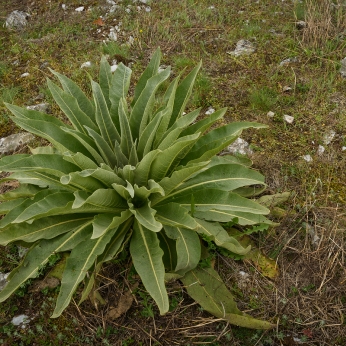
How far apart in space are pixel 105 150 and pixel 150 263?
30.5 inches

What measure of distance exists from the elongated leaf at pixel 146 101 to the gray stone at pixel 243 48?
2152 mm

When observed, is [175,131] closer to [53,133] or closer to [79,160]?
[79,160]

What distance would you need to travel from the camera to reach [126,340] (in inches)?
94.2

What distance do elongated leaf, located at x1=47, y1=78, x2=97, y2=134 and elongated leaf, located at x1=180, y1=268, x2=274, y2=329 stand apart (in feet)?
3.93

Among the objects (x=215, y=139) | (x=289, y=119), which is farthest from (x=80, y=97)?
(x=289, y=119)

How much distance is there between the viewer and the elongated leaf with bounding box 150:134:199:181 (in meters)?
2.13

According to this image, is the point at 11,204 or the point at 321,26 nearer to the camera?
the point at 11,204

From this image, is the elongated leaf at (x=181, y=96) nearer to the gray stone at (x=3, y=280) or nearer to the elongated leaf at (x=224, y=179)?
the elongated leaf at (x=224, y=179)

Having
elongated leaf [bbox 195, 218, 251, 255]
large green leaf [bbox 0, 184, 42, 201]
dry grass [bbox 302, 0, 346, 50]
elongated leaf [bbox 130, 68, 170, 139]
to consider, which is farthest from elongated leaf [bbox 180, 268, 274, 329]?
dry grass [bbox 302, 0, 346, 50]

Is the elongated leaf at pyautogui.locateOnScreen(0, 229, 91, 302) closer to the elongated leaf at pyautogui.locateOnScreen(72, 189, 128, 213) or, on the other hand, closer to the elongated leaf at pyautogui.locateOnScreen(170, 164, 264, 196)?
the elongated leaf at pyautogui.locateOnScreen(72, 189, 128, 213)

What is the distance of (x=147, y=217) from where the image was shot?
88.9 inches

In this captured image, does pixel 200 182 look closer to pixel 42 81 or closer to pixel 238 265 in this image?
pixel 238 265

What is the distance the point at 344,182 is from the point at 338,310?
3.70 ft

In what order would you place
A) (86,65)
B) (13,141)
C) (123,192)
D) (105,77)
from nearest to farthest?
(123,192)
(105,77)
(13,141)
(86,65)
